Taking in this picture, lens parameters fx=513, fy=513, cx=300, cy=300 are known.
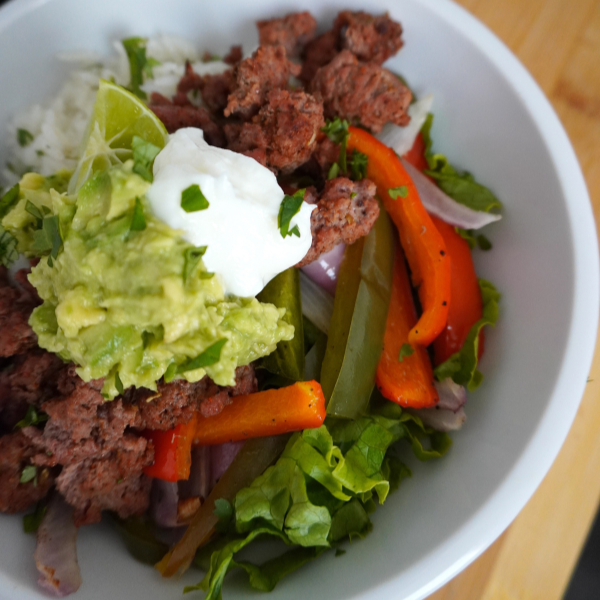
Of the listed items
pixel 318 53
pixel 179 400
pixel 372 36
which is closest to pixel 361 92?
pixel 372 36

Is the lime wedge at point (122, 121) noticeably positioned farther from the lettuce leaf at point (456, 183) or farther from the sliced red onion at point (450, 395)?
the sliced red onion at point (450, 395)

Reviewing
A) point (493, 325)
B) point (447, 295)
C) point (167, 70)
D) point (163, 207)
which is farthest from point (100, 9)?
point (493, 325)

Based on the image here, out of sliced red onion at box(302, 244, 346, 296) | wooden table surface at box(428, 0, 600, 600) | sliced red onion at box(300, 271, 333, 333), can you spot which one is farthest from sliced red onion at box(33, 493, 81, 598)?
wooden table surface at box(428, 0, 600, 600)

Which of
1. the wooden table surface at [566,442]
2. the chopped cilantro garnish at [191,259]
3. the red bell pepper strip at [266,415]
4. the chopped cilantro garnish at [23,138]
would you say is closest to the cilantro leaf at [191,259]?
the chopped cilantro garnish at [191,259]

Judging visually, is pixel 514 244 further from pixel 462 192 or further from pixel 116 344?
pixel 116 344

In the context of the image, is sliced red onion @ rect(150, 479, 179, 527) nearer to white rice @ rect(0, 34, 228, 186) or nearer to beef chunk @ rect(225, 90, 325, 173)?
beef chunk @ rect(225, 90, 325, 173)

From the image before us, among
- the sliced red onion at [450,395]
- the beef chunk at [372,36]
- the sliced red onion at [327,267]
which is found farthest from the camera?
the beef chunk at [372,36]
